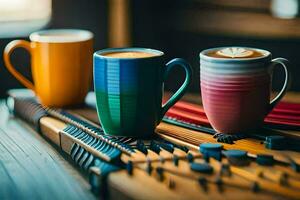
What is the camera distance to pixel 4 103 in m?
1.50

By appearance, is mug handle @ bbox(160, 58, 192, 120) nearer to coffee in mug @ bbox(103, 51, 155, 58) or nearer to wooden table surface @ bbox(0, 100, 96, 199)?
coffee in mug @ bbox(103, 51, 155, 58)

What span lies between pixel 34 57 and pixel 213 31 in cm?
96

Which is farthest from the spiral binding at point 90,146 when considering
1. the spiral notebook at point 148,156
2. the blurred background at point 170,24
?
the blurred background at point 170,24

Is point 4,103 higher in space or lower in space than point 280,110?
lower

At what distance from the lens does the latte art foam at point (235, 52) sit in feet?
3.28

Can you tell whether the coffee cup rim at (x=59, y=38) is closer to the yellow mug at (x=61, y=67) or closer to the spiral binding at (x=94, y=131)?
the yellow mug at (x=61, y=67)

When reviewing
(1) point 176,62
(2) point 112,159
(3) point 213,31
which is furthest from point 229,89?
(3) point 213,31

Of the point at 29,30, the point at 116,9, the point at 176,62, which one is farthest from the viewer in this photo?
the point at 116,9

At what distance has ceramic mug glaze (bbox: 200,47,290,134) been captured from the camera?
96 centimetres

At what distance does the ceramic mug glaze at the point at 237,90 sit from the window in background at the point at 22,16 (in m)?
1.10

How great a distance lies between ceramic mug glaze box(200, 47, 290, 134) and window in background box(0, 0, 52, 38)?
3.60ft

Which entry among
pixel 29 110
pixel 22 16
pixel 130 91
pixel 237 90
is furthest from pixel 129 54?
pixel 22 16

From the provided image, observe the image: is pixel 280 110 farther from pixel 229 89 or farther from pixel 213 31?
pixel 213 31

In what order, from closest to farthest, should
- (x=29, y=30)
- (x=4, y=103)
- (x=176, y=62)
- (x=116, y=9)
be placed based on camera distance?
(x=176, y=62) < (x=4, y=103) < (x=29, y=30) < (x=116, y=9)
